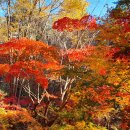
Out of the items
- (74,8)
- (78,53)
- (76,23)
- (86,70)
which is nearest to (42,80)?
(78,53)

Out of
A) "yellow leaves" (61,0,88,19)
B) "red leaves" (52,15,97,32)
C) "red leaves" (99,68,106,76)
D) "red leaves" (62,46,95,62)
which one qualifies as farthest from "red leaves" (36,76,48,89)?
"red leaves" (99,68,106,76)

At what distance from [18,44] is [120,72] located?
7303 millimetres

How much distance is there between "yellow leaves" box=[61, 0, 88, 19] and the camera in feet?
71.0

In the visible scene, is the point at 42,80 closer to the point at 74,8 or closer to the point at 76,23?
the point at 76,23

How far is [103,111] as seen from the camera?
13422mm

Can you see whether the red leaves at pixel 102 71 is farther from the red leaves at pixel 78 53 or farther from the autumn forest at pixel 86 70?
the red leaves at pixel 78 53

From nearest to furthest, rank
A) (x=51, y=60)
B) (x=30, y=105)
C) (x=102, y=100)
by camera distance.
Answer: (x=102, y=100), (x=51, y=60), (x=30, y=105)

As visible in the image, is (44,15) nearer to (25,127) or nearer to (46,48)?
(46,48)

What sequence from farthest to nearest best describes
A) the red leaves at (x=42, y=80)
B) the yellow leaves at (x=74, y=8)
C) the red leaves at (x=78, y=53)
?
the yellow leaves at (x=74, y=8) < the red leaves at (x=42, y=80) < the red leaves at (x=78, y=53)

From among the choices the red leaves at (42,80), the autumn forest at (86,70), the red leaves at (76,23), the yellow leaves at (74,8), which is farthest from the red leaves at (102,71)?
the yellow leaves at (74,8)

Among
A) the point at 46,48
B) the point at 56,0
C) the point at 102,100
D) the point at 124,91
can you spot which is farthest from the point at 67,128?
the point at 56,0

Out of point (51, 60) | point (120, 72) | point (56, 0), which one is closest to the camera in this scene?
point (120, 72)

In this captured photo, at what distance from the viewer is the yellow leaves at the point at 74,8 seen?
21641 millimetres

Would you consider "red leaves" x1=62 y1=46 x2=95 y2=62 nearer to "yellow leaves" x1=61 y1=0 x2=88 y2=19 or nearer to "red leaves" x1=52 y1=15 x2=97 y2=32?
"red leaves" x1=52 y1=15 x2=97 y2=32
